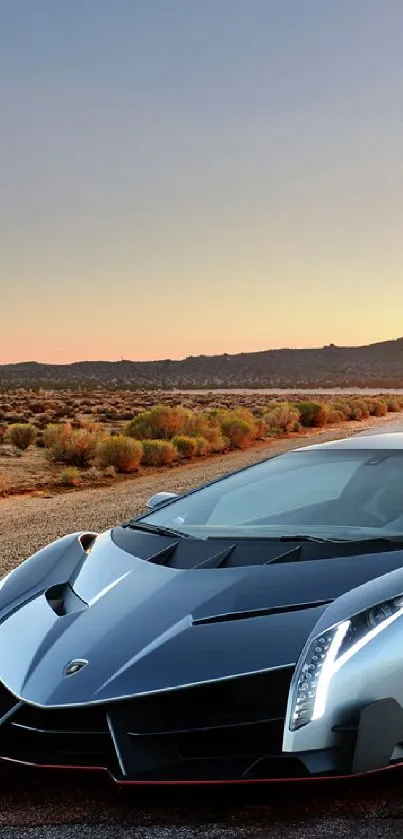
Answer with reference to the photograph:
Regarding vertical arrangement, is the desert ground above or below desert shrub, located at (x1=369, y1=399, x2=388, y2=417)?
above

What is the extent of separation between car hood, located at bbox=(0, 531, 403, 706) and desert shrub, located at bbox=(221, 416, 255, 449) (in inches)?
1034

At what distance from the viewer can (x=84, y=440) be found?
78.9ft

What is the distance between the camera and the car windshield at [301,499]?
4.70m

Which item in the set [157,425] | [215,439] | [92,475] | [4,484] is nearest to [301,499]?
[4,484]

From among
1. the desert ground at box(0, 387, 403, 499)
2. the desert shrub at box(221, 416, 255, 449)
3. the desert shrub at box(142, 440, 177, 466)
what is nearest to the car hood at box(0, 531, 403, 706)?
the desert ground at box(0, 387, 403, 499)

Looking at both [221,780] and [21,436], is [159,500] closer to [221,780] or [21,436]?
[221,780]

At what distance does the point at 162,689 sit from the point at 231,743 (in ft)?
0.95

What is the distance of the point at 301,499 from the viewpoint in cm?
552

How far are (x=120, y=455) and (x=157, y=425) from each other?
8958mm

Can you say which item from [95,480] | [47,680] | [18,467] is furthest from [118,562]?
[18,467]

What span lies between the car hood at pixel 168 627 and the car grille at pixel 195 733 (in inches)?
2.0

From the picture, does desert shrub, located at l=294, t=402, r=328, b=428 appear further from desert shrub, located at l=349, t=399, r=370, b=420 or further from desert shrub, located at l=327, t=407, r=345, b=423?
desert shrub, located at l=349, t=399, r=370, b=420

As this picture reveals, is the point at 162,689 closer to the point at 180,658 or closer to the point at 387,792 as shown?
the point at 180,658

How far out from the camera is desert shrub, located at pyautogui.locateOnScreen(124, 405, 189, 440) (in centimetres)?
3148
